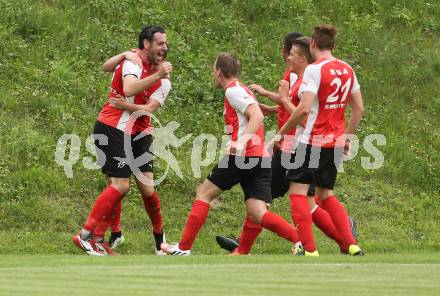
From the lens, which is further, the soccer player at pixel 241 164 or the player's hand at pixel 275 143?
the player's hand at pixel 275 143

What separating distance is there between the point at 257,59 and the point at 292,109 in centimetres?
626

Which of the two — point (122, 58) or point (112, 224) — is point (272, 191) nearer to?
point (112, 224)

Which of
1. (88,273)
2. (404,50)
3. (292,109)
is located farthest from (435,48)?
(88,273)

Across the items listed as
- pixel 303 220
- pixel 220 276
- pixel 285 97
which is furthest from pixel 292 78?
pixel 220 276

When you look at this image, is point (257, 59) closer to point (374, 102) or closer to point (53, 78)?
point (374, 102)

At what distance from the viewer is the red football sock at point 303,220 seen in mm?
11242

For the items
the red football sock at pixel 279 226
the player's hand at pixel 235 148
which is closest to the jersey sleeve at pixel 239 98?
the player's hand at pixel 235 148

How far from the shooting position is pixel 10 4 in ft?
57.7

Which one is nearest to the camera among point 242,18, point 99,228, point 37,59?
point 99,228

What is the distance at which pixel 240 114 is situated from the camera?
38.1 feet

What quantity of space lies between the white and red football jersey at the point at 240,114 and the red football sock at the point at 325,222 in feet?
2.76

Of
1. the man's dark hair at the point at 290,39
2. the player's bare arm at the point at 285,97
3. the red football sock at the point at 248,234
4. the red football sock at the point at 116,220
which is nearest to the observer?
the player's bare arm at the point at 285,97

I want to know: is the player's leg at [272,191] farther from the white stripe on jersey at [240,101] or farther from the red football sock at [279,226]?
the white stripe on jersey at [240,101]

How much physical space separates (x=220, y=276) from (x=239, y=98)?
11.1 ft
